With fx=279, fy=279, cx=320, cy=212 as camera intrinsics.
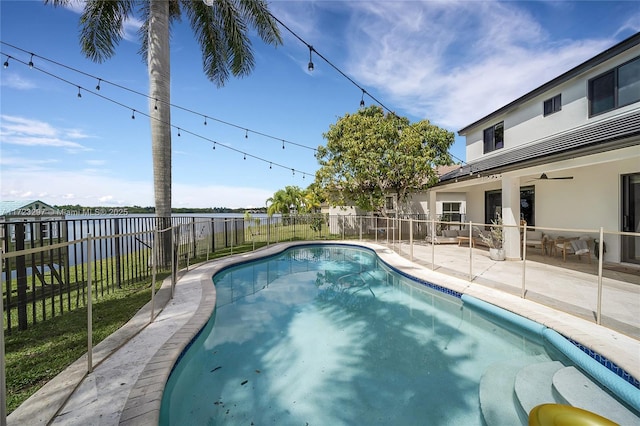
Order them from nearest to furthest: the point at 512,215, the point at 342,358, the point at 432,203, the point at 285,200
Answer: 1. the point at 342,358
2. the point at 512,215
3. the point at 432,203
4. the point at 285,200

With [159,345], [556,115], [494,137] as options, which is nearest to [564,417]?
[159,345]

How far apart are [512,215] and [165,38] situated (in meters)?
12.2

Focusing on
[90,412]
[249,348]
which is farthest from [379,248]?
[90,412]

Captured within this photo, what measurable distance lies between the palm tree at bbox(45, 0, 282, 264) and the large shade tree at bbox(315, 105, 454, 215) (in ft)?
19.6

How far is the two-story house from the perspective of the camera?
6703 millimetres

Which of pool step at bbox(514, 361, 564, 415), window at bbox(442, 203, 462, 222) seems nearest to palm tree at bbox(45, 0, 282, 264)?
pool step at bbox(514, 361, 564, 415)

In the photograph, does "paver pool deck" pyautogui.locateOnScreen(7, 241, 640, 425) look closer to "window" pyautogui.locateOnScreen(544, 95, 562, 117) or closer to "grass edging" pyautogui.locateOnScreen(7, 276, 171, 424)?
"grass edging" pyautogui.locateOnScreen(7, 276, 171, 424)

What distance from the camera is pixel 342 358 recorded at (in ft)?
13.8

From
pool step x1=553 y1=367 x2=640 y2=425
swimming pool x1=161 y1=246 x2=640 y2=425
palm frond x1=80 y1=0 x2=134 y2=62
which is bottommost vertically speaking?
swimming pool x1=161 y1=246 x2=640 y2=425

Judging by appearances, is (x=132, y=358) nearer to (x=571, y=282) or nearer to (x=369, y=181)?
(x=571, y=282)

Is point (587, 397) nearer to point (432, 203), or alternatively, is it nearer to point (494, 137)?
point (432, 203)

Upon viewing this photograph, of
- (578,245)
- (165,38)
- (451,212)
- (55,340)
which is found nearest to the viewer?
(55,340)

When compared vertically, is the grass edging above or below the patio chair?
below

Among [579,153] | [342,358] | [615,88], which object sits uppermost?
[615,88]
